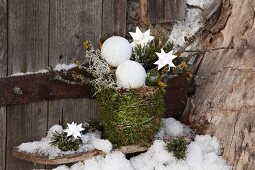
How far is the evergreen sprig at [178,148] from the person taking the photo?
1691 mm

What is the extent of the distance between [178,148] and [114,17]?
564 mm

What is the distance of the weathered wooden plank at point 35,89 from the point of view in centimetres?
169

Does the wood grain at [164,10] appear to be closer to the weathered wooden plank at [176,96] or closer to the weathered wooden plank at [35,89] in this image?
the weathered wooden plank at [176,96]

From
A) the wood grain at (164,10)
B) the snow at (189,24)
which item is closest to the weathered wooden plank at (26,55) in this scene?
the wood grain at (164,10)

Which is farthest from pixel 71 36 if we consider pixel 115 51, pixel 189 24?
pixel 189 24

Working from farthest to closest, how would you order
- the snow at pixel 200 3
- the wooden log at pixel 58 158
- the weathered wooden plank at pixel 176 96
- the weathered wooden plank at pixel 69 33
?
the snow at pixel 200 3 < the weathered wooden plank at pixel 176 96 < the weathered wooden plank at pixel 69 33 < the wooden log at pixel 58 158

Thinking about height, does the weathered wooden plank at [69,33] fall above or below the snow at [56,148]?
above

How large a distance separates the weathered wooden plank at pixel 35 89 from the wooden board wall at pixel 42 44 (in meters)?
0.03

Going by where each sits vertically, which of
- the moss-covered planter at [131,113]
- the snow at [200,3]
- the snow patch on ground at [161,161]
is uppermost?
the snow at [200,3]

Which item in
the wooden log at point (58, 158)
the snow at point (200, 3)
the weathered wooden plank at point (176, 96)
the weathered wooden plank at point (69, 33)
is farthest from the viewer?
the snow at point (200, 3)

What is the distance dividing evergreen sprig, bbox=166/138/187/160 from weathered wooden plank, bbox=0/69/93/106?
14.9 inches

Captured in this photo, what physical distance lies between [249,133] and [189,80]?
0.33m

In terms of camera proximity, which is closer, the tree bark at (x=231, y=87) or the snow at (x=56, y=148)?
the snow at (x=56, y=148)

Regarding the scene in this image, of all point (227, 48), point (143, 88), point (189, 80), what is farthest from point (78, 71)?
point (227, 48)
